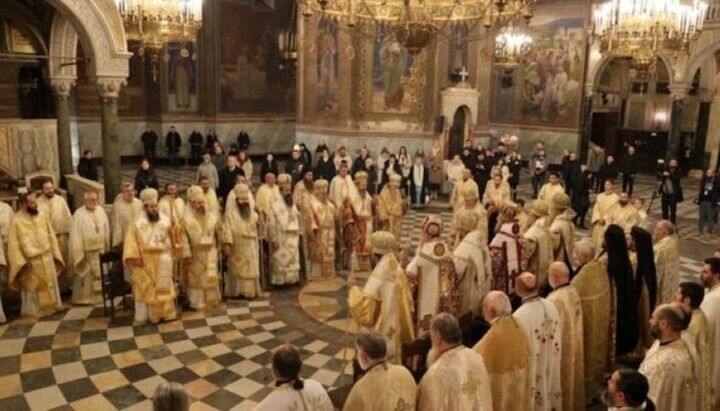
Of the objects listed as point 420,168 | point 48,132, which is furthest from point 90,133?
point 420,168

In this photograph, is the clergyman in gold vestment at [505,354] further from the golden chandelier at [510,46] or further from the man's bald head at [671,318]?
the golden chandelier at [510,46]

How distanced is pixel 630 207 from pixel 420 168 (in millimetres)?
6649

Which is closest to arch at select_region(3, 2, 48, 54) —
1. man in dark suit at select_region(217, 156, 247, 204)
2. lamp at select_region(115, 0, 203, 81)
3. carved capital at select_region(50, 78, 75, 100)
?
carved capital at select_region(50, 78, 75, 100)

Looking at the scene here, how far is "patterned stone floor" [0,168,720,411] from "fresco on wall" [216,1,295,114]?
54.4 ft

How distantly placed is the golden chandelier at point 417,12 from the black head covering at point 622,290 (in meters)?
3.05

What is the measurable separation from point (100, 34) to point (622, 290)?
8.88 meters

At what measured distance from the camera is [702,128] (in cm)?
2222

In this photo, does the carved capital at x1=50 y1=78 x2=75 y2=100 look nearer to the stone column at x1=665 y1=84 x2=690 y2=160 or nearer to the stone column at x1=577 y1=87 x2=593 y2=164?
the stone column at x1=577 y1=87 x2=593 y2=164

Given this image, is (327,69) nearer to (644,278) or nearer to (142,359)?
(142,359)

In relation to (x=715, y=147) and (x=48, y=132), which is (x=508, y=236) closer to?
(x=48, y=132)

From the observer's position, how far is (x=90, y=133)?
21328 millimetres

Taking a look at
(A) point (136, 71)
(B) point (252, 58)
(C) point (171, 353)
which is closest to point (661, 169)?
(C) point (171, 353)

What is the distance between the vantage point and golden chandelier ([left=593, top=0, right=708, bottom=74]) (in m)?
9.17

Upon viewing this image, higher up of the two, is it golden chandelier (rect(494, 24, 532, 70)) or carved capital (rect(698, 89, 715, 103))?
golden chandelier (rect(494, 24, 532, 70))
